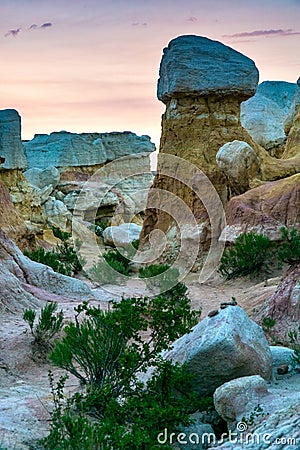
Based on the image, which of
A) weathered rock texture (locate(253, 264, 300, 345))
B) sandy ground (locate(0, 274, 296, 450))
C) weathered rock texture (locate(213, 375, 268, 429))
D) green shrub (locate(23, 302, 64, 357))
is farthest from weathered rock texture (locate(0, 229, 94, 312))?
weathered rock texture (locate(213, 375, 268, 429))

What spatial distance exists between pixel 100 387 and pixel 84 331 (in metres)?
0.67

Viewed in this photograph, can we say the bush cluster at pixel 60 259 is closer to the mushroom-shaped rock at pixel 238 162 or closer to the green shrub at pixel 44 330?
the mushroom-shaped rock at pixel 238 162

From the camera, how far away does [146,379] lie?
221 inches

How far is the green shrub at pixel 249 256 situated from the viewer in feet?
39.4

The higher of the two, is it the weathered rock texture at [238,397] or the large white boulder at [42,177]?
the large white boulder at [42,177]

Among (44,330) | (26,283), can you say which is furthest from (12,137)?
(44,330)

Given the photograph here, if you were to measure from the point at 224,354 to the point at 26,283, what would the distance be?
5814 mm

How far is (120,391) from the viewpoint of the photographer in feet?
17.8

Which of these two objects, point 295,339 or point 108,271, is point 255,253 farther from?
point 295,339

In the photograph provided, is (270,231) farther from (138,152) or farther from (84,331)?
(138,152)

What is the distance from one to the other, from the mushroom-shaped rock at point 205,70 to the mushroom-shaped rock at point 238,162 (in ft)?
5.06

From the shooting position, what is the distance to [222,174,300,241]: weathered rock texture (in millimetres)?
12461

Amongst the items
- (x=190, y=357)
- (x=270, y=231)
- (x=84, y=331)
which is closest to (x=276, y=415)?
(x=190, y=357)

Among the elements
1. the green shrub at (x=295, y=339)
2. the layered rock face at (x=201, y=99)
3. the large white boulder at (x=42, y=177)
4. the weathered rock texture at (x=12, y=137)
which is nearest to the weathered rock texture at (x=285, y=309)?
the green shrub at (x=295, y=339)
